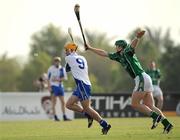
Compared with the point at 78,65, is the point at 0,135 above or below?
below

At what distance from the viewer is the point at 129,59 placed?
2420 cm

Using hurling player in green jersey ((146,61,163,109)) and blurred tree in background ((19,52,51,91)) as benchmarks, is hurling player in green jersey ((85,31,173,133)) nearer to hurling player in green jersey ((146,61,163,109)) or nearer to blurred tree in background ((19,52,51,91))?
hurling player in green jersey ((146,61,163,109))

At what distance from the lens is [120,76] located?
102188 mm

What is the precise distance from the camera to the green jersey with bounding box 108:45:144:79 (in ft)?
79.1

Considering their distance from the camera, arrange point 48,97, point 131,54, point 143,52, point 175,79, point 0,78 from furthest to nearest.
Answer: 1. point 0,78
2. point 143,52
3. point 175,79
4. point 48,97
5. point 131,54

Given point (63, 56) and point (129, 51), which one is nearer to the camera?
point (129, 51)

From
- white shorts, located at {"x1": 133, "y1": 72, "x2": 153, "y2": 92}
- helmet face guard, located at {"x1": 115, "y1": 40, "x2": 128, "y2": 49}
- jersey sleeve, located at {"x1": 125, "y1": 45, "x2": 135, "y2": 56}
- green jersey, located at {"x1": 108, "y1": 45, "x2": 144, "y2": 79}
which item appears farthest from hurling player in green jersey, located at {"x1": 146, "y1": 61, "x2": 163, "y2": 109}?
jersey sleeve, located at {"x1": 125, "y1": 45, "x2": 135, "y2": 56}

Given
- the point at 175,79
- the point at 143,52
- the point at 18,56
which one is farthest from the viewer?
the point at 18,56

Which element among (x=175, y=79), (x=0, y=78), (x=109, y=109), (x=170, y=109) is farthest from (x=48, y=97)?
(x=0, y=78)

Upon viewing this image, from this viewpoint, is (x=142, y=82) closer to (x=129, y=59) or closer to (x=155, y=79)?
(x=129, y=59)

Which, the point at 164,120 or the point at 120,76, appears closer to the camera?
the point at 164,120

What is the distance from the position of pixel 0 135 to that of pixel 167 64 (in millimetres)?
54648

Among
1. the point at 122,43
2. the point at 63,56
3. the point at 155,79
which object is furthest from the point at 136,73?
the point at 63,56

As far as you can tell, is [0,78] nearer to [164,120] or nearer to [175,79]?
[175,79]
